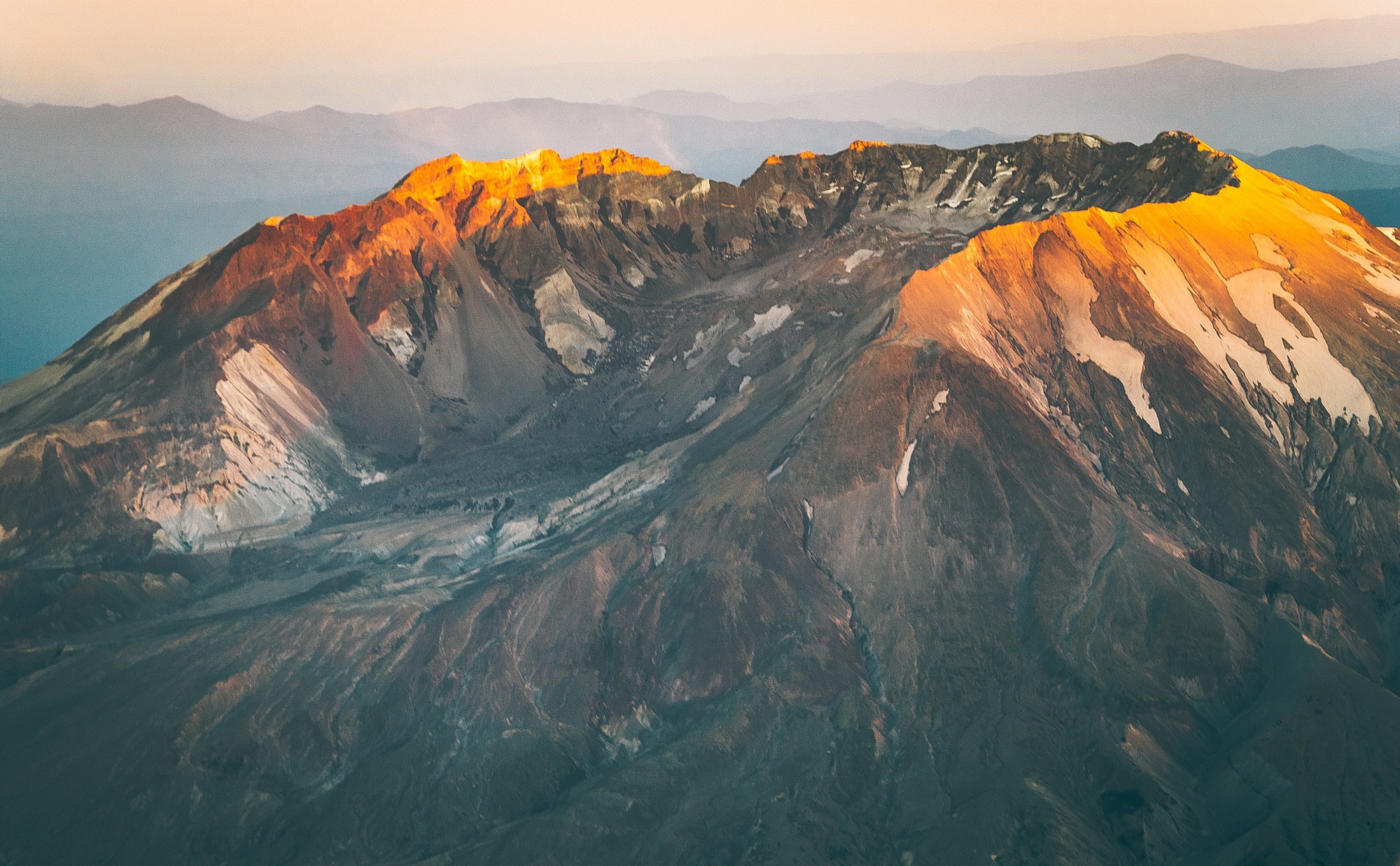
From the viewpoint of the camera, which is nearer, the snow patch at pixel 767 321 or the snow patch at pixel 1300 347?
the snow patch at pixel 1300 347

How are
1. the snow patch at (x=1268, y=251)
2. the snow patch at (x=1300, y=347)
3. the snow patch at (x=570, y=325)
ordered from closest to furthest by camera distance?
the snow patch at (x=1300, y=347) → the snow patch at (x=1268, y=251) → the snow patch at (x=570, y=325)

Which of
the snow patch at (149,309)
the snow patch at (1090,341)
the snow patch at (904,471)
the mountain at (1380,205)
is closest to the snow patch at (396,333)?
the snow patch at (149,309)

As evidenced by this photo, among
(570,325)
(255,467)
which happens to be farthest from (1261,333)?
(255,467)

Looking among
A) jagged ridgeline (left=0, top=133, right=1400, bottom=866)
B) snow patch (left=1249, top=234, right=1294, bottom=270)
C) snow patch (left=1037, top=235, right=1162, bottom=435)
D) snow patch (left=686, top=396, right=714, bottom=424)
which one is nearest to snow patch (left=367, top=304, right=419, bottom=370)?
jagged ridgeline (left=0, top=133, right=1400, bottom=866)

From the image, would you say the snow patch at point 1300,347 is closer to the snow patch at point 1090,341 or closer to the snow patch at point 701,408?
the snow patch at point 1090,341

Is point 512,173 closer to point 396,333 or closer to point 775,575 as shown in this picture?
point 396,333

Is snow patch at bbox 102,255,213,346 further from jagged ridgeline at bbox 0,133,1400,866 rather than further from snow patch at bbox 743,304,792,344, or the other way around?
snow patch at bbox 743,304,792,344
